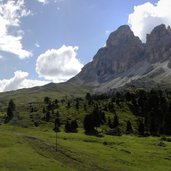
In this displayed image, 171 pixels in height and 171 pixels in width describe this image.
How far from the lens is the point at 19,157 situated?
277 ft

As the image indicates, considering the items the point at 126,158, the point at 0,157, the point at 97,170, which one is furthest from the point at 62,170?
the point at 126,158

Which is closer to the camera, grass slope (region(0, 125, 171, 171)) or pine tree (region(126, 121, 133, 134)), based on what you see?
grass slope (region(0, 125, 171, 171))

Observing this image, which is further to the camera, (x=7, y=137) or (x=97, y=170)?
(x=7, y=137)

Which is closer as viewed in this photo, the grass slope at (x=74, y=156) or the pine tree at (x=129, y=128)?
the grass slope at (x=74, y=156)

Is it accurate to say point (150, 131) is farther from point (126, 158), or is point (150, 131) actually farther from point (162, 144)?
point (126, 158)

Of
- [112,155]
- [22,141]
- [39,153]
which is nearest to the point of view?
[39,153]

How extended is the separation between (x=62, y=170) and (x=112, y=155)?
27059 millimetres

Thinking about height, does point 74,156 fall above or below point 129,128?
below

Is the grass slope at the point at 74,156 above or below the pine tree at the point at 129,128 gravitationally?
below

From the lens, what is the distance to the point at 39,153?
9300 cm

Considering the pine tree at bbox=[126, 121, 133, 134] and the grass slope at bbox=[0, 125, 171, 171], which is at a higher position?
the pine tree at bbox=[126, 121, 133, 134]

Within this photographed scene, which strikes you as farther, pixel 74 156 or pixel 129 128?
pixel 129 128

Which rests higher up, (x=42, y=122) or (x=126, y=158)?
(x=42, y=122)

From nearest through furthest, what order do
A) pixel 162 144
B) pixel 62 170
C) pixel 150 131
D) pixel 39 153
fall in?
1. pixel 62 170
2. pixel 39 153
3. pixel 162 144
4. pixel 150 131
